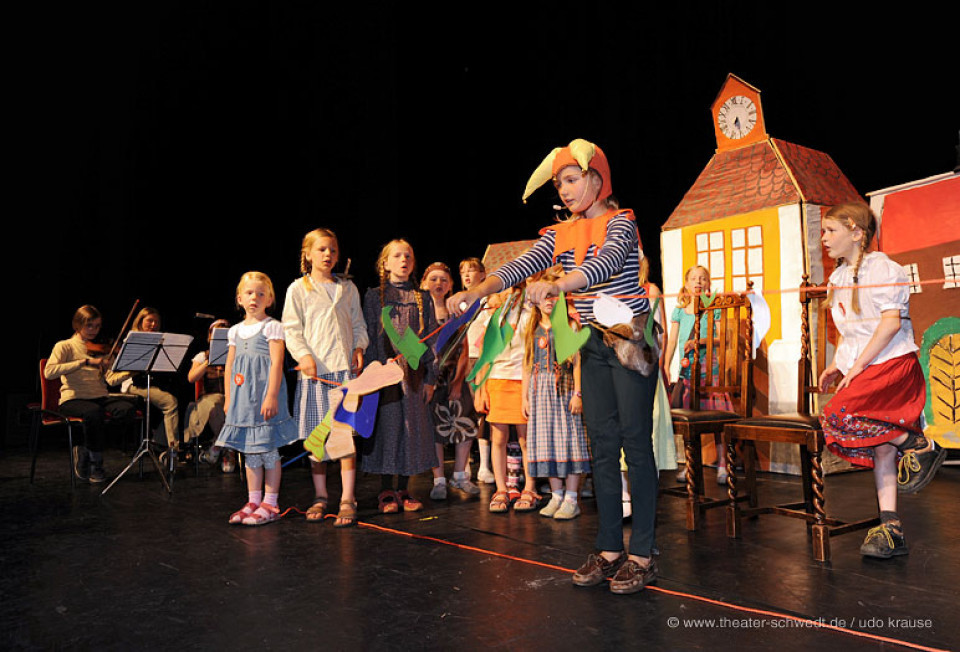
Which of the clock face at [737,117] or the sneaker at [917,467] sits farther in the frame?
the clock face at [737,117]

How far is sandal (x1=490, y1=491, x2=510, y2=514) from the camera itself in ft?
10.7

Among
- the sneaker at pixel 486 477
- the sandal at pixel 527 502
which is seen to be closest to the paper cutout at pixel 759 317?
the sandal at pixel 527 502

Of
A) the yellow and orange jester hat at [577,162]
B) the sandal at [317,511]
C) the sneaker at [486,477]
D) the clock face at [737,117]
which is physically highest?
the clock face at [737,117]

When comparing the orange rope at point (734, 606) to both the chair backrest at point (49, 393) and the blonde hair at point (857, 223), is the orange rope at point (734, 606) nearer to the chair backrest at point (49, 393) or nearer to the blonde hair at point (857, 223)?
the blonde hair at point (857, 223)

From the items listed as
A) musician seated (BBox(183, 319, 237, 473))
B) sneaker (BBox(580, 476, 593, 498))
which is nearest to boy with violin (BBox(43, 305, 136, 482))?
musician seated (BBox(183, 319, 237, 473))

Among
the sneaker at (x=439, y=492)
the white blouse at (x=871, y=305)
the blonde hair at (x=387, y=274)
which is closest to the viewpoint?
the white blouse at (x=871, y=305)

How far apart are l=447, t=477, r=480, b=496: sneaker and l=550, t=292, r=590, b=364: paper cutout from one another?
2.09 meters

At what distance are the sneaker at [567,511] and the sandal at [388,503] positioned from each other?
2.56 ft

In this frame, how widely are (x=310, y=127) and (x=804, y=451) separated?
17.0ft

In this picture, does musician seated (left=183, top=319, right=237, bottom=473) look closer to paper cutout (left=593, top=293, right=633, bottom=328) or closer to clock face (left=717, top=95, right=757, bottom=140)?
paper cutout (left=593, top=293, right=633, bottom=328)

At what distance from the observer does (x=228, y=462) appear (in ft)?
15.7

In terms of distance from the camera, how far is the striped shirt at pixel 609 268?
188cm

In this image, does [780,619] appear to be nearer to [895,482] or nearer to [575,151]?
[895,482]

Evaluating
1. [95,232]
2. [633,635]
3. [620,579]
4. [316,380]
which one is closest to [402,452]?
[316,380]
